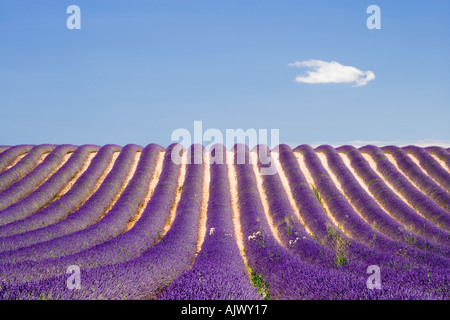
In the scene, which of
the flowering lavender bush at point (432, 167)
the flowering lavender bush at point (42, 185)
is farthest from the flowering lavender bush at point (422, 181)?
the flowering lavender bush at point (42, 185)

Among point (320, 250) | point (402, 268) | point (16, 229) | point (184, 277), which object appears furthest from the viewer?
point (16, 229)

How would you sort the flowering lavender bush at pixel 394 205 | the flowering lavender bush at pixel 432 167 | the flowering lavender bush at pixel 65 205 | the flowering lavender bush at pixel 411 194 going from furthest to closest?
1. the flowering lavender bush at pixel 432 167
2. the flowering lavender bush at pixel 411 194
3. the flowering lavender bush at pixel 394 205
4. the flowering lavender bush at pixel 65 205

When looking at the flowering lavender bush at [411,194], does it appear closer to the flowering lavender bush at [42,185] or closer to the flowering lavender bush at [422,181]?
the flowering lavender bush at [422,181]

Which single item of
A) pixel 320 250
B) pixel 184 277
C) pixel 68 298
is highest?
pixel 68 298

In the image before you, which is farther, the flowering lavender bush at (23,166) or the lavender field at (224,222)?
the flowering lavender bush at (23,166)

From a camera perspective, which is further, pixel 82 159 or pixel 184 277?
pixel 82 159

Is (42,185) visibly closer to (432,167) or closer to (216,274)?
(216,274)

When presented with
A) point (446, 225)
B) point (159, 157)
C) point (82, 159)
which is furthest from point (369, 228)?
point (82, 159)

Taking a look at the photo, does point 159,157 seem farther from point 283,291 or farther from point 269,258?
point 283,291

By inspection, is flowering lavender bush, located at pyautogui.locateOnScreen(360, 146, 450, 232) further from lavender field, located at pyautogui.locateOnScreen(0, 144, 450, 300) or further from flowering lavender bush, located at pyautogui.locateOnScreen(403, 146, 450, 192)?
flowering lavender bush, located at pyautogui.locateOnScreen(403, 146, 450, 192)

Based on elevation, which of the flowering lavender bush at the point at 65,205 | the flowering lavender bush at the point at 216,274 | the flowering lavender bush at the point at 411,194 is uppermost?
the flowering lavender bush at the point at 216,274
